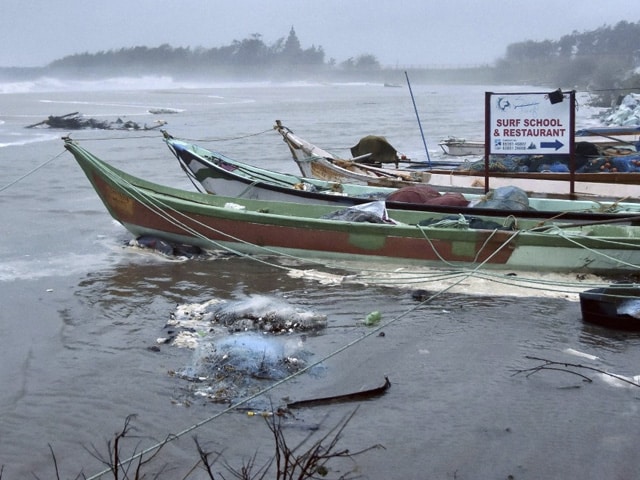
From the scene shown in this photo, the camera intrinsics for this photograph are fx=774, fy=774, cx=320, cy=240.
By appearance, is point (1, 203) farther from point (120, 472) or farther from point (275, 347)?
point (120, 472)

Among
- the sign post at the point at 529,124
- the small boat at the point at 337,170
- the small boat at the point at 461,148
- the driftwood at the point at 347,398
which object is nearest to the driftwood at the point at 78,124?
the small boat at the point at 461,148

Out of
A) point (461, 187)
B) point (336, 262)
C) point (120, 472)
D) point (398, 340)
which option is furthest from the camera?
point (461, 187)

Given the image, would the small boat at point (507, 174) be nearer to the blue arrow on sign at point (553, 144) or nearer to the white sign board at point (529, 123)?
the white sign board at point (529, 123)

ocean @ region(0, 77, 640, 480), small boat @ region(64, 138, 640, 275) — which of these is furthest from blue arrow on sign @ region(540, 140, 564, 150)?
ocean @ region(0, 77, 640, 480)

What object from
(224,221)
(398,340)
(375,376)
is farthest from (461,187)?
(375,376)

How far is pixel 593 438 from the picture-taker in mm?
4820

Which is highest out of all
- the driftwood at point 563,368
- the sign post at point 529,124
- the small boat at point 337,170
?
the sign post at point 529,124

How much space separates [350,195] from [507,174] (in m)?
3.03

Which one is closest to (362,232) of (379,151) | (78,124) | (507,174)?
(507,174)

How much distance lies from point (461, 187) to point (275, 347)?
21.7 ft

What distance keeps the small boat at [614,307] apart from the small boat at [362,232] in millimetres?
1143

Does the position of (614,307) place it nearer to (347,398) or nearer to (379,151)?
(347,398)

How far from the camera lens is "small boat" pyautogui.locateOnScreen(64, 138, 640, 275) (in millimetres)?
8250

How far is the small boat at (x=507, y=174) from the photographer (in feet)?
38.8
